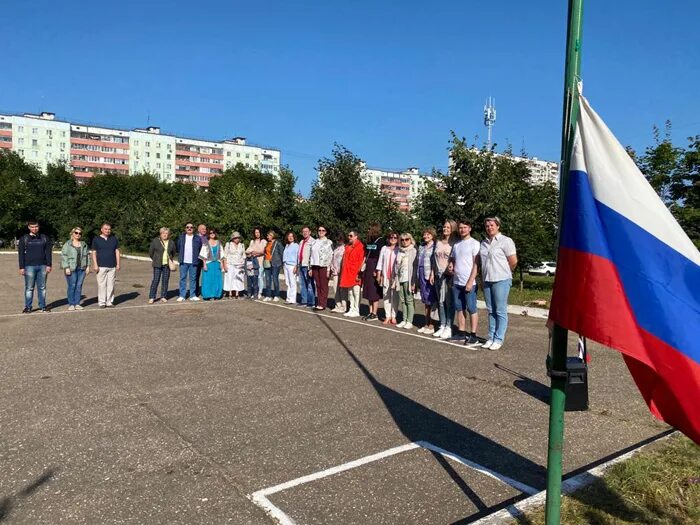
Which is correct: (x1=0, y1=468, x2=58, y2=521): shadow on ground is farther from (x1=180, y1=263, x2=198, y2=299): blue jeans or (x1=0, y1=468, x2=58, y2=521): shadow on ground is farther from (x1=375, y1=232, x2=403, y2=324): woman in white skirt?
(x1=180, y1=263, x2=198, y2=299): blue jeans

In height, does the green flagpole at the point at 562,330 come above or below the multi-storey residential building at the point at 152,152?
below

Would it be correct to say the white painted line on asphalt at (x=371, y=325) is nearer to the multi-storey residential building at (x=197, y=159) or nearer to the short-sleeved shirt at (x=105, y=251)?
the short-sleeved shirt at (x=105, y=251)

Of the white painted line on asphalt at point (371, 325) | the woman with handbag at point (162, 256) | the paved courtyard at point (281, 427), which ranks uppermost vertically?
the woman with handbag at point (162, 256)

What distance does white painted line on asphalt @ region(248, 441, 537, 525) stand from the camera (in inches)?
141

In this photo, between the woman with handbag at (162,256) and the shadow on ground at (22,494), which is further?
the woman with handbag at (162,256)

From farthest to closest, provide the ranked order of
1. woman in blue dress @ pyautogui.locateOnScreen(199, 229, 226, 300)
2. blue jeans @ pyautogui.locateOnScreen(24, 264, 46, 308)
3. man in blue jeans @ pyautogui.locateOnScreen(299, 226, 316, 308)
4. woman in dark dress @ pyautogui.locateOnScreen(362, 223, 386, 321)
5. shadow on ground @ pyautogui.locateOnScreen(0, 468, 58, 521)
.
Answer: woman in blue dress @ pyautogui.locateOnScreen(199, 229, 226, 300) < man in blue jeans @ pyautogui.locateOnScreen(299, 226, 316, 308) < blue jeans @ pyautogui.locateOnScreen(24, 264, 46, 308) < woman in dark dress @ pyautogui.locateOnScreen(362, 223, 386, 321) < shadow on ground @ pyautogui.locateOnScreen(0, 468, 58, 521)

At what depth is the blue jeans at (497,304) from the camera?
860 centimetres

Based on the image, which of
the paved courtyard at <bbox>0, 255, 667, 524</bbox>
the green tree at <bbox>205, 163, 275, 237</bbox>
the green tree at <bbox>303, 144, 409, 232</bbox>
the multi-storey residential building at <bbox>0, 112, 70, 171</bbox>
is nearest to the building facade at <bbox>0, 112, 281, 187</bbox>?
the multi-storey residential building at <bbox>0, 112, 70, 171</bbox>

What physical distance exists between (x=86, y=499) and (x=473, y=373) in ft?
15.7

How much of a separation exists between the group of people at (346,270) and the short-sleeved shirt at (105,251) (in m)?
0.02

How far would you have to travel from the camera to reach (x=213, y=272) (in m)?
14.5

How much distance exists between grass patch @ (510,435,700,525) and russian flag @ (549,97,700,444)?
1193 millimetres

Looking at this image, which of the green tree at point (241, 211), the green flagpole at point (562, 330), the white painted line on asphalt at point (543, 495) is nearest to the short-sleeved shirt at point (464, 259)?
the white painted line on asphalt at point (543, 495)

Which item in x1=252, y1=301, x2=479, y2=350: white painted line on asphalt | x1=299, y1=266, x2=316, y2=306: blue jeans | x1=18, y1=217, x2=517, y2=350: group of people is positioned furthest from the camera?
x1=299, y1=266, x2=316, y2=306: blue jeans
